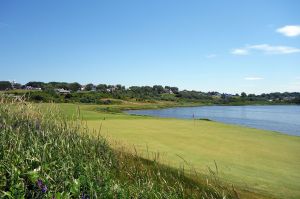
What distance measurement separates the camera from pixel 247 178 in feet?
25.4

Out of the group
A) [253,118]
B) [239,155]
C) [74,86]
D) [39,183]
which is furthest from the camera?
[74,86]

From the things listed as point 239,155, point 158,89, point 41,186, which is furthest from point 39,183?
point 158,89

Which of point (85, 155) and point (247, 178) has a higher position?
point (85, 155)

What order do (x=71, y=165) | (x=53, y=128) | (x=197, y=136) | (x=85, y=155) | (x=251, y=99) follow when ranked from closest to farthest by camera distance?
(x=71, y=165), (x=85, y=155), (x=53, y=128), (x=197, y=136), (x=251, y=99)

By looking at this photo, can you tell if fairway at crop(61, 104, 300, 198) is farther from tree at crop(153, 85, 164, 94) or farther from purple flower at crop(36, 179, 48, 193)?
tree at crop(153, 85, 164, 94)

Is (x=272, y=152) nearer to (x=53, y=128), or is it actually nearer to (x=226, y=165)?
(x=226, y=165)

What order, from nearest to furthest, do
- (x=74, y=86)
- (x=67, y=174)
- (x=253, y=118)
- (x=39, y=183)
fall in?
(x=39, y=183)
(x=67, y=174)
(x=253, y=118)
(x=74, y=86)

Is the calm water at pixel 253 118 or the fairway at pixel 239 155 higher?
the fairway at pixel 239 155

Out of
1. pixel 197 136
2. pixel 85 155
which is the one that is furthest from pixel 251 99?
pixel 85 155

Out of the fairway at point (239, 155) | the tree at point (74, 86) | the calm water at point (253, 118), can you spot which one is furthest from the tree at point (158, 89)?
the fairway at point (239, 155)

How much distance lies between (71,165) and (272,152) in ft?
25.9

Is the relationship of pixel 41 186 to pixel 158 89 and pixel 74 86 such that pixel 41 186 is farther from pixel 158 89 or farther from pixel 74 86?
pixel 158 89

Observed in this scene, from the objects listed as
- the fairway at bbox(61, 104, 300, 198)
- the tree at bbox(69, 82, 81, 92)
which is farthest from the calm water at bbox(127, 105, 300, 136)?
the tree at bbox(69, 82, 81, 92)

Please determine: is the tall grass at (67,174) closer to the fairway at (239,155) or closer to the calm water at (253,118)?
the fairway at (239,155)
